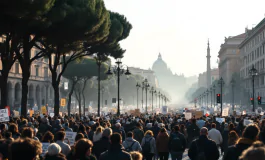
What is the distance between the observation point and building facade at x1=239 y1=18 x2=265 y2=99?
292 feet

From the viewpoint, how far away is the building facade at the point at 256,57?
292ft

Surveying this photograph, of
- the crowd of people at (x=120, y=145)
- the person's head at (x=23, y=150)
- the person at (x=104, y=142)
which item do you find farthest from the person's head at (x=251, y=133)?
the person at (x=104, y=142)


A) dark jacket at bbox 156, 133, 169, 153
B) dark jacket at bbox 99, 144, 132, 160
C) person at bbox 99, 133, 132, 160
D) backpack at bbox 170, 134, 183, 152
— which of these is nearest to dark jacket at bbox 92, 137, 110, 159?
backpack at bbox 170, 134, 183, 152

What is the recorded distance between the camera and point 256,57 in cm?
9525

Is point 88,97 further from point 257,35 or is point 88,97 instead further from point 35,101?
point 257,35

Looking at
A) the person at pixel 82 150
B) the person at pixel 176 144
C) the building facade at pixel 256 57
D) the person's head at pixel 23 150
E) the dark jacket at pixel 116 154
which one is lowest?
the person at pixel 176 144

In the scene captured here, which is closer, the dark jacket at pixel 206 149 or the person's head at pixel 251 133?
the person's head at pixel 251 133

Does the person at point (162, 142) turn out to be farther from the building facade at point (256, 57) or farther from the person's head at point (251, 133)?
the building facade at point (256, 57)

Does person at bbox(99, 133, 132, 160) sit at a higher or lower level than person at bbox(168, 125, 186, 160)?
higher

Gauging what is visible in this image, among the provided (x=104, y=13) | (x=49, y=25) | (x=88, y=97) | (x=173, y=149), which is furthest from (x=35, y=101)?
(x=173, y=149)

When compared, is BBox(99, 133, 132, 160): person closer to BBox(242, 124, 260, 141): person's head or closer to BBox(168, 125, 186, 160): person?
BBox(242, 124, 260, 141): person's head

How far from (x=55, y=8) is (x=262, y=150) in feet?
86.1

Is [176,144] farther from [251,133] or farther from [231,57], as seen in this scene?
[231,57]

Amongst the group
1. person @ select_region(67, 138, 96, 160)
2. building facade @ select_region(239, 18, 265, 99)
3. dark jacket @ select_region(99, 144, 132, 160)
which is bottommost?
dark jacket @ select_region(99, 144, 132, 160)
